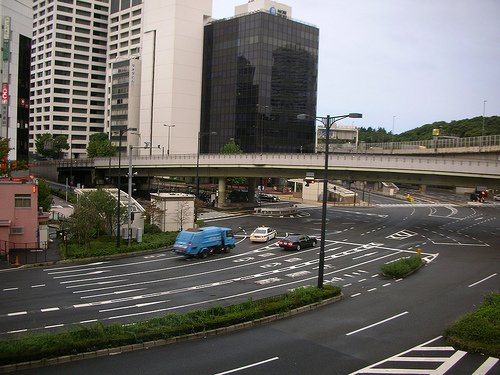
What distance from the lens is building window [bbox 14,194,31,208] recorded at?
36.8 m

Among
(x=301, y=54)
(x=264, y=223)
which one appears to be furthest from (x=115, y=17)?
(x=264, y=223)

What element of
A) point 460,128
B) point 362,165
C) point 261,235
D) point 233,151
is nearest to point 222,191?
point 233,151

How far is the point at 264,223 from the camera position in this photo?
5878cm

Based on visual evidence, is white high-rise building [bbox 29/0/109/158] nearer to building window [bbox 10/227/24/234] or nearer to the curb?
building window [bbox 10/227/24/234]

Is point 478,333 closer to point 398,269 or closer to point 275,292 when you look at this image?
point 275,292

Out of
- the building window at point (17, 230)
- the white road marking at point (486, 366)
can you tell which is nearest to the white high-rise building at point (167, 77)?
the building window at point (17, 230)

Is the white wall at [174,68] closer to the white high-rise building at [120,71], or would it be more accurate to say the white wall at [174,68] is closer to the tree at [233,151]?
the white high-rise building at [120,71]

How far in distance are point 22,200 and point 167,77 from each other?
81.3 meters

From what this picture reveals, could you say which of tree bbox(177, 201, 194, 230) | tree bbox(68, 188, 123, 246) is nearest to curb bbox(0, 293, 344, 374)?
tree bbox(68, 188, 123, 246)

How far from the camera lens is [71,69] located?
137 meters

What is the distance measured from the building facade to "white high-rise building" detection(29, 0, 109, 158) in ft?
237

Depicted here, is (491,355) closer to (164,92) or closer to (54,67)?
(164,92)

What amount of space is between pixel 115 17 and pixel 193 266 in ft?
393

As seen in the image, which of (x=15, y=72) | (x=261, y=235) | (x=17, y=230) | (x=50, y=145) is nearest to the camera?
(x=17, y=230)
